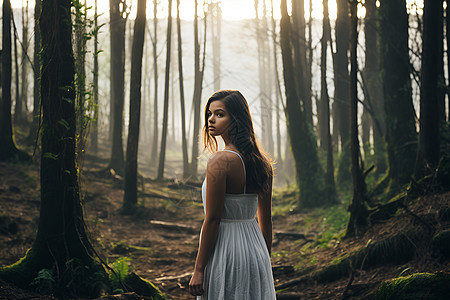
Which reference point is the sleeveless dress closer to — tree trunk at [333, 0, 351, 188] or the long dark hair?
the long dark hair

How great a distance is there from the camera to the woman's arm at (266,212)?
120 inches

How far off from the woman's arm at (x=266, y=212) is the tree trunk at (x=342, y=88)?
11.7 m

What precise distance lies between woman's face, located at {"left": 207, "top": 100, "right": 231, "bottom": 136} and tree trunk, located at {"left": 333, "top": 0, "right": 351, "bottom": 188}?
11879 mm

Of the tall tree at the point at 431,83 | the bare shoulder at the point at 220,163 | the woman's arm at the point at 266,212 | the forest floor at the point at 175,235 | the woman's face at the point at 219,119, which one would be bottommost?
the forest floor at the point at 175,235

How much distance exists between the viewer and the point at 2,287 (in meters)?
4.58

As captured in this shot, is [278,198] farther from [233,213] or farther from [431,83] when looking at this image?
[233,213]

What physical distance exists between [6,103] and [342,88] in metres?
10.8

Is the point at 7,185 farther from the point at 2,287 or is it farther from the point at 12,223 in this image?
the point at 2,287

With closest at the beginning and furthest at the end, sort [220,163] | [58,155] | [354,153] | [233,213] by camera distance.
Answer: [220,163] < [233,213] < [58,155] < [354,153]

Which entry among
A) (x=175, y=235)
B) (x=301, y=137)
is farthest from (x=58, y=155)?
(x=301, y=137)

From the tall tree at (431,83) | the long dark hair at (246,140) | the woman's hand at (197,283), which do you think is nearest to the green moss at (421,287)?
the long dark hair at (246,140)

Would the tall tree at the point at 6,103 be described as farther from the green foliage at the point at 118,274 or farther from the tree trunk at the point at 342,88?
the tree trunk at the point at 342,88

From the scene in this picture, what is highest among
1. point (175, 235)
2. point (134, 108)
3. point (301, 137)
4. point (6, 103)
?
point (6, 103)

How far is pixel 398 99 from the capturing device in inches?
377
